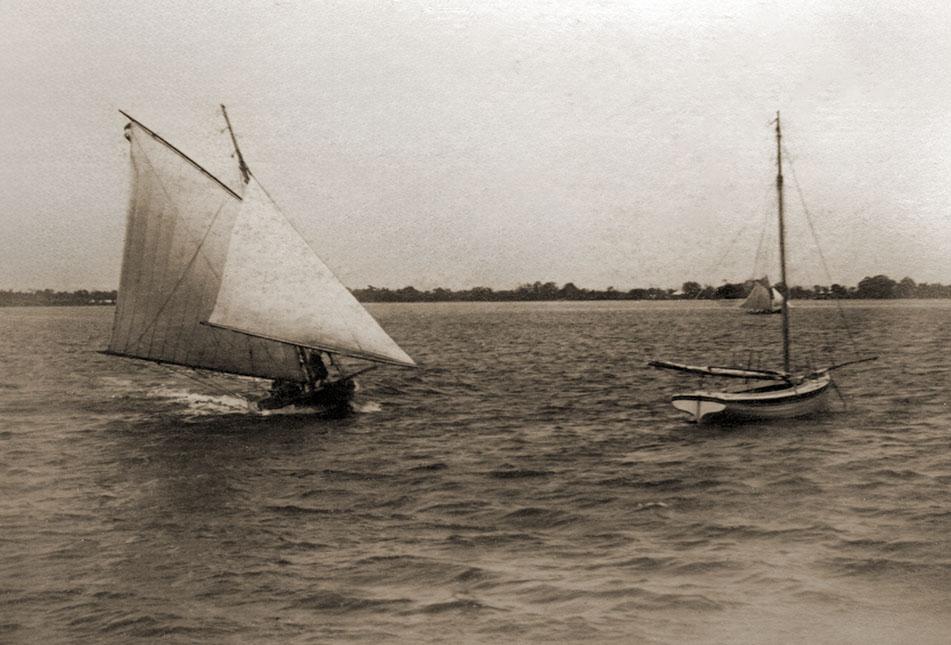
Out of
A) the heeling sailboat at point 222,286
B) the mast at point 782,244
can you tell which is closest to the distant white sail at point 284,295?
the heeling sailboat at point 222,286

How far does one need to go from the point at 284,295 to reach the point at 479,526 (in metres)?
12.5

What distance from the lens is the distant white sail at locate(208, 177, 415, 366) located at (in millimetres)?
23469

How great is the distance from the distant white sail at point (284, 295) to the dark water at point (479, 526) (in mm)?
2483

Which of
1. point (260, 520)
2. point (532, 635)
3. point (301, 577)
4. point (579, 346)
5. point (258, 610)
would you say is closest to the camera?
point (532, 635)

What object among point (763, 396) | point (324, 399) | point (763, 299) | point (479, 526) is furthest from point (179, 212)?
point (763, 299)

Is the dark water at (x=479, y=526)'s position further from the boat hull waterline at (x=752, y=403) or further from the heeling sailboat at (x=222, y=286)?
the heeling sailboat at (x=222, y=286)

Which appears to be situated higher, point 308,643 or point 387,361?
point 387,361

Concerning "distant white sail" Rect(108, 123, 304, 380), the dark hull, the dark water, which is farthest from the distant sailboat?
"distant white sail" Rect(108, 123, 304, 380)

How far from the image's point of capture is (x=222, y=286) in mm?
23219

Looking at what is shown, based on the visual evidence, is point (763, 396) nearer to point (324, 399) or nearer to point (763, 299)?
point (324, 399)

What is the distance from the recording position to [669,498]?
49.3ft

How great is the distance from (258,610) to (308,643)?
1.25 metres

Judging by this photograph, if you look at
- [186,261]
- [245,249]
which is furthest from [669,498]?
[186,261]

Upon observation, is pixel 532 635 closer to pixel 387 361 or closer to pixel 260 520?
pixel 260 520
